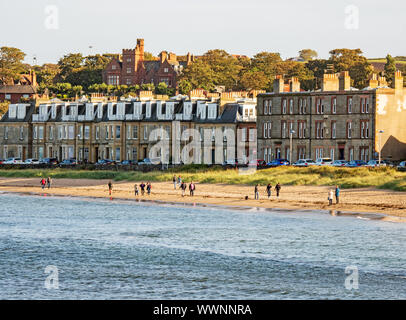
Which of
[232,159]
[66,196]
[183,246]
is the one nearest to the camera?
[183,246]

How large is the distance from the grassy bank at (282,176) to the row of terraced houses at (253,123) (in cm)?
984

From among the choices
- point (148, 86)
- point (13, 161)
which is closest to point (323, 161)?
point (13, 161)

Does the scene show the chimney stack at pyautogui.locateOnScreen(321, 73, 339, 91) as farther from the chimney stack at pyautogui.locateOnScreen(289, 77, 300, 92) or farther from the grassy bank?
the grassy bank

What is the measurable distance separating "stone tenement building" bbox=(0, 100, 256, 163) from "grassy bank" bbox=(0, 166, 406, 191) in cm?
996

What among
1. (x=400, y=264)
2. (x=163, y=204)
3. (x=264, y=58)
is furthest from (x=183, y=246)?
(x=264, y=58)

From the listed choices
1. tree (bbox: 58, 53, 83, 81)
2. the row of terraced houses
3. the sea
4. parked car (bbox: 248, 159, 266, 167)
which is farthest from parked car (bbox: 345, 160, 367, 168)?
tree (bbox: 58, 53, 83, 81)

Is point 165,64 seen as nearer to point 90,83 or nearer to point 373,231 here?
point 90,83

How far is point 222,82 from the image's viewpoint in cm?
18150

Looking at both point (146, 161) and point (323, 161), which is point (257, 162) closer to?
point (323, 161)

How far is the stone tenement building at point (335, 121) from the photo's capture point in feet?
298
